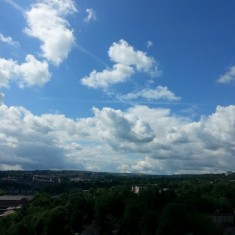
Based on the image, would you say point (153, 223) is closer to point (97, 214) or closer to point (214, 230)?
point (214, 230)

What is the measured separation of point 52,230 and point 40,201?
54057 millimetres

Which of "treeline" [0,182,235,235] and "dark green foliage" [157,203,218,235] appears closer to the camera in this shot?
"dark green foliage" [157,203,218,235]

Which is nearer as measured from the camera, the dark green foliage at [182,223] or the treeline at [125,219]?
the dark green foliage at [182,223]

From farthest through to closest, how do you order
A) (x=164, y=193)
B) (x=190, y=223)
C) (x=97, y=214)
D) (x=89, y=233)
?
(x=164, y=193), (x=97, y=214), (x=89, y=233), (x=190, y=223)

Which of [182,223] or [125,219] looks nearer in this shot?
[182,223]

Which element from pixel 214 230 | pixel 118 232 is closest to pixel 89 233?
pixel 118 232

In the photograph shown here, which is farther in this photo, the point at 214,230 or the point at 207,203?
the point at 207,203

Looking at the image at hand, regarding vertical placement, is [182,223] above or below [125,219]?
below

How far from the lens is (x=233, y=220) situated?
150125mm

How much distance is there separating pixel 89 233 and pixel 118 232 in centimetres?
892

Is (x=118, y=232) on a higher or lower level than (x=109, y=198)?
lower

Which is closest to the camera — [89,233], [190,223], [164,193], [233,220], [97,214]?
[190,223]

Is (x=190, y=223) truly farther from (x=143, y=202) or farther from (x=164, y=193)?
(x=164, y=193)

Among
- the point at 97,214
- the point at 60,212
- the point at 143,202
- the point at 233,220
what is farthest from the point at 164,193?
the point at 233,220
